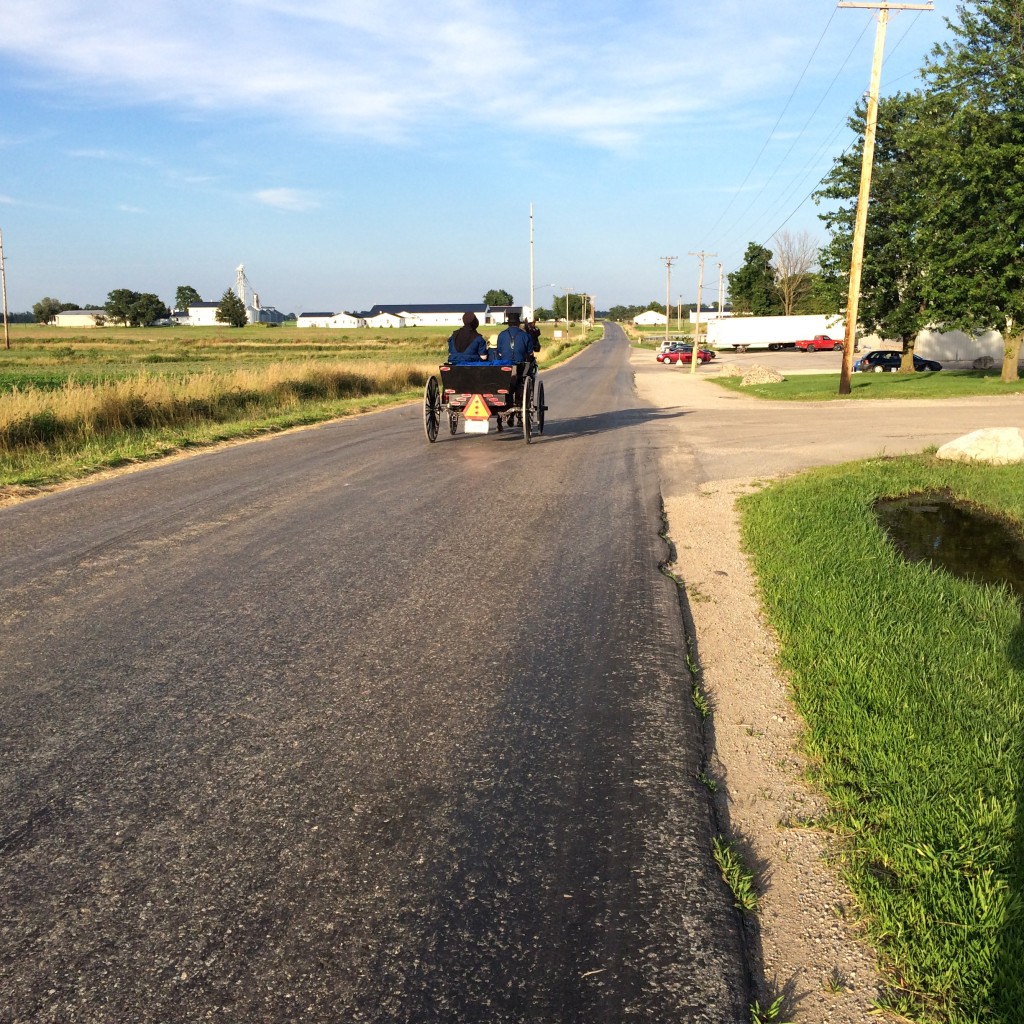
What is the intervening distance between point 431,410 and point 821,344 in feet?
218

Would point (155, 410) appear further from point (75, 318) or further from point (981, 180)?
point (75, 318)

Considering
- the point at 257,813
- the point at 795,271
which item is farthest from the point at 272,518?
the point at 795,271

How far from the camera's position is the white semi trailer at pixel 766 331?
75.2m

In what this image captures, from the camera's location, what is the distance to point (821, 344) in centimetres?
7312

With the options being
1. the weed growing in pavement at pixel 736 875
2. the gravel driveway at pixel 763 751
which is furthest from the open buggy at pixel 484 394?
the weed growing in pavement at pixel 736 875

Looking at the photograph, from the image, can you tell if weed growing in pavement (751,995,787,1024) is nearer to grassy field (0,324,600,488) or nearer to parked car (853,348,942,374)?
grassy field (0,324,600,488)

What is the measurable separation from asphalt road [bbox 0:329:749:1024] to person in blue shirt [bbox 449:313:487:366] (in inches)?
276

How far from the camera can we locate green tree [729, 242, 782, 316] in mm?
103375

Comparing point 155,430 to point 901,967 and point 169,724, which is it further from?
point 901,967

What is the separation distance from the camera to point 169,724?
392 centimetres

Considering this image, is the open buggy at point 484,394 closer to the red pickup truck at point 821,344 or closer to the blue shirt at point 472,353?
the blue shirt at point 472,353

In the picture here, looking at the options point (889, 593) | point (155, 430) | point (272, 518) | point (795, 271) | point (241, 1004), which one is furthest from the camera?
point (795, 271)

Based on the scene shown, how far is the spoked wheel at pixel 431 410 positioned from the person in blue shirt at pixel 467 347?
1.89ft

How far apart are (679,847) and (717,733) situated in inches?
41.0
